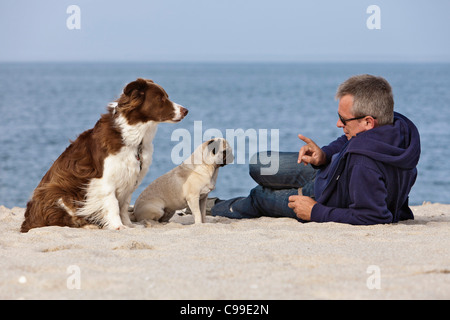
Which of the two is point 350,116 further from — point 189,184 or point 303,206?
point 189,184

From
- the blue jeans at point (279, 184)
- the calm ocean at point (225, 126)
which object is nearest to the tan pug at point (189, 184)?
the blue jeans at point (279, 184)

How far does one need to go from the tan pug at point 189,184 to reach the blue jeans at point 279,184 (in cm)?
44

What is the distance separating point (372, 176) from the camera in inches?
191

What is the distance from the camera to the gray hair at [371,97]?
4.98 metres

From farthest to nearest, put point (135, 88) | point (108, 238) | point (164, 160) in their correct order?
point (164, 160)
point (135, 88)
point (108, 238)

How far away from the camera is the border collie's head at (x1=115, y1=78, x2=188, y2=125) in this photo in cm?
546

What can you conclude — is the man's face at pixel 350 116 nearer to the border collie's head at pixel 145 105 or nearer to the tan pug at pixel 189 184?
the tan pug at pixel 189 184

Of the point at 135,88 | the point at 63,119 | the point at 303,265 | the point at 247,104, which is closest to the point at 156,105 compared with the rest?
the point at 135,88

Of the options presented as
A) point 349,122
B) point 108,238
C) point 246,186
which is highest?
point 349,122

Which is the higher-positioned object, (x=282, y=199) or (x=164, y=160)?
(x=282, y=199)

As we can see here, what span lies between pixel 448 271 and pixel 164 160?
14544mm

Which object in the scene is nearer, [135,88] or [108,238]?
[108,238]

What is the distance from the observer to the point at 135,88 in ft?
17.9

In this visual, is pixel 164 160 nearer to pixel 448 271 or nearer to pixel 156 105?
pixel 156 105
